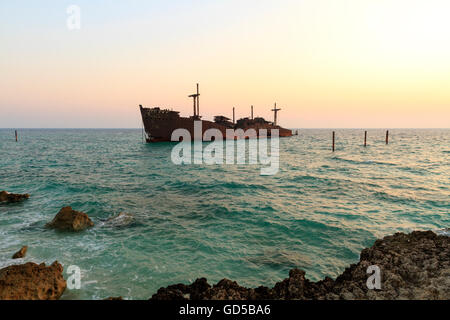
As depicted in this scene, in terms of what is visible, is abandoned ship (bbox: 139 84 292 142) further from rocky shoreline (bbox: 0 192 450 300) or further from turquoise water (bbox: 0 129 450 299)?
rocky shoreline (bbox: 0 192 450 300)

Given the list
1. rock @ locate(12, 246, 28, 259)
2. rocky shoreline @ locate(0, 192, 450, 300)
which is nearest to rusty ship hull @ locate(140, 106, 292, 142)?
rock @ locate(12, 246, 28, 259)

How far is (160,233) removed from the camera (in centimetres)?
859

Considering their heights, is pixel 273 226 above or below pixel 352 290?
below

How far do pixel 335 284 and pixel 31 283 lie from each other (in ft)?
19.1

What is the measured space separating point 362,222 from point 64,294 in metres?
9.78

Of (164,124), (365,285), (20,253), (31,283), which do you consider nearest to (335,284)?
(365,285)

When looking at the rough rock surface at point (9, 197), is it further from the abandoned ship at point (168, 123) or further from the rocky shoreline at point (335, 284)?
the abandoned ship at point (168, 123)

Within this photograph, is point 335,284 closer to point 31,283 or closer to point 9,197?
point 31,283

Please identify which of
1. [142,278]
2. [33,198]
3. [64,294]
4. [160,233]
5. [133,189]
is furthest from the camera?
[133,189]

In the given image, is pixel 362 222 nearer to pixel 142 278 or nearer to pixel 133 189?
pixel 142 278

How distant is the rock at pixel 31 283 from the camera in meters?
4.42

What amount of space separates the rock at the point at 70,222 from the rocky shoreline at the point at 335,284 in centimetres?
364

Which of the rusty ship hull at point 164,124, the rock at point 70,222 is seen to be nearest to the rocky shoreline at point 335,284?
the rock at point 70,222
